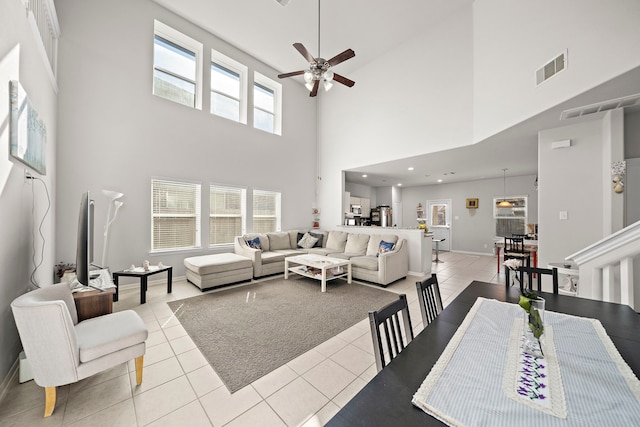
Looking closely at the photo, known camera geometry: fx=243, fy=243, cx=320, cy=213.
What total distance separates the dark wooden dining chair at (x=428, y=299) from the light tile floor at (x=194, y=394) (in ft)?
2.61

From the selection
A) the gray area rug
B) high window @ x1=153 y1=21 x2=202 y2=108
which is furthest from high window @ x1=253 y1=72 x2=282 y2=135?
the gray area rug

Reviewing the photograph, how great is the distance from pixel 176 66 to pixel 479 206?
31.9 feet

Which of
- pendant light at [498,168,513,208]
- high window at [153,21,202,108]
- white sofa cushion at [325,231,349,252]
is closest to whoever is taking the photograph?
high window at [153,21,202,108]

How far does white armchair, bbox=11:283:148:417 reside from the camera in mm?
1487

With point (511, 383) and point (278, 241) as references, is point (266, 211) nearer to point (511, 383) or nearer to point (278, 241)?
point (278, 241)

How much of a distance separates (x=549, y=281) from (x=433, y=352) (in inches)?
168

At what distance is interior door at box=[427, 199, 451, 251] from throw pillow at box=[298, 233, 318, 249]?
18.5 feet

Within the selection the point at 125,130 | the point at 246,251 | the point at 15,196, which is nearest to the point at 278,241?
the point at 246,251

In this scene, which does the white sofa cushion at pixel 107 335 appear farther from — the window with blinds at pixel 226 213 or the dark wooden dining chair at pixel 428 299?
the window with blinds at pixel 226 213

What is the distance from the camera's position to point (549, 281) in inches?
154

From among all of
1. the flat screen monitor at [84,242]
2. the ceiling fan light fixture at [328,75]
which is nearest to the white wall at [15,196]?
the flat screen monitor at [84,242]

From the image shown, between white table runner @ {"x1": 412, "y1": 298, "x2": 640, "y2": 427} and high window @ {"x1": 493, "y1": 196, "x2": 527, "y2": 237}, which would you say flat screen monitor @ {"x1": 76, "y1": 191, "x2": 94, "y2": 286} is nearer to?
white table runner @ {"x1": 412, "y1": 298, "x2": 640, "y2": 427}

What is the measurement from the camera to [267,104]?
6.77 metres

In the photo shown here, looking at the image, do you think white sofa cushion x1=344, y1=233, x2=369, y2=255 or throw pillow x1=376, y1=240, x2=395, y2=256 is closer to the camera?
throw pillow x1=376, y1=240, x2=395, y2=256
